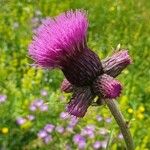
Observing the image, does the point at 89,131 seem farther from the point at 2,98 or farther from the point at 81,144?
the point at 2,98

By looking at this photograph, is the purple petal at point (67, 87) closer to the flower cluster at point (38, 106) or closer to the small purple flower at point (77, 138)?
the small purple flower at point (77, 138)

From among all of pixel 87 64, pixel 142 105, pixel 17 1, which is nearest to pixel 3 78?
pixel 142 105

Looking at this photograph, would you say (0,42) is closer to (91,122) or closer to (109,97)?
(91,122)

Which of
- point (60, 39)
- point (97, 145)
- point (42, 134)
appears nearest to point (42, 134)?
point (42, 134)

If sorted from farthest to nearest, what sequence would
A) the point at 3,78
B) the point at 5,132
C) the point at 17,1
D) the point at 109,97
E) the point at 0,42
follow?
1. the point at 17,1
2. the point at 0,42
3. the point at 3,78
4. the point at 5,132
5. the point at 109,97

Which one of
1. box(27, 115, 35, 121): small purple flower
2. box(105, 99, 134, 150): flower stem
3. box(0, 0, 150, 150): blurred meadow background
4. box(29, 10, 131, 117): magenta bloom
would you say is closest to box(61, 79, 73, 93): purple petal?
box(29, 10, 131, 117): magenta bloom

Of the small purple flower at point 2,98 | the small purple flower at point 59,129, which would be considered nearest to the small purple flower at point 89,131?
the small purple flower at point 59,129
